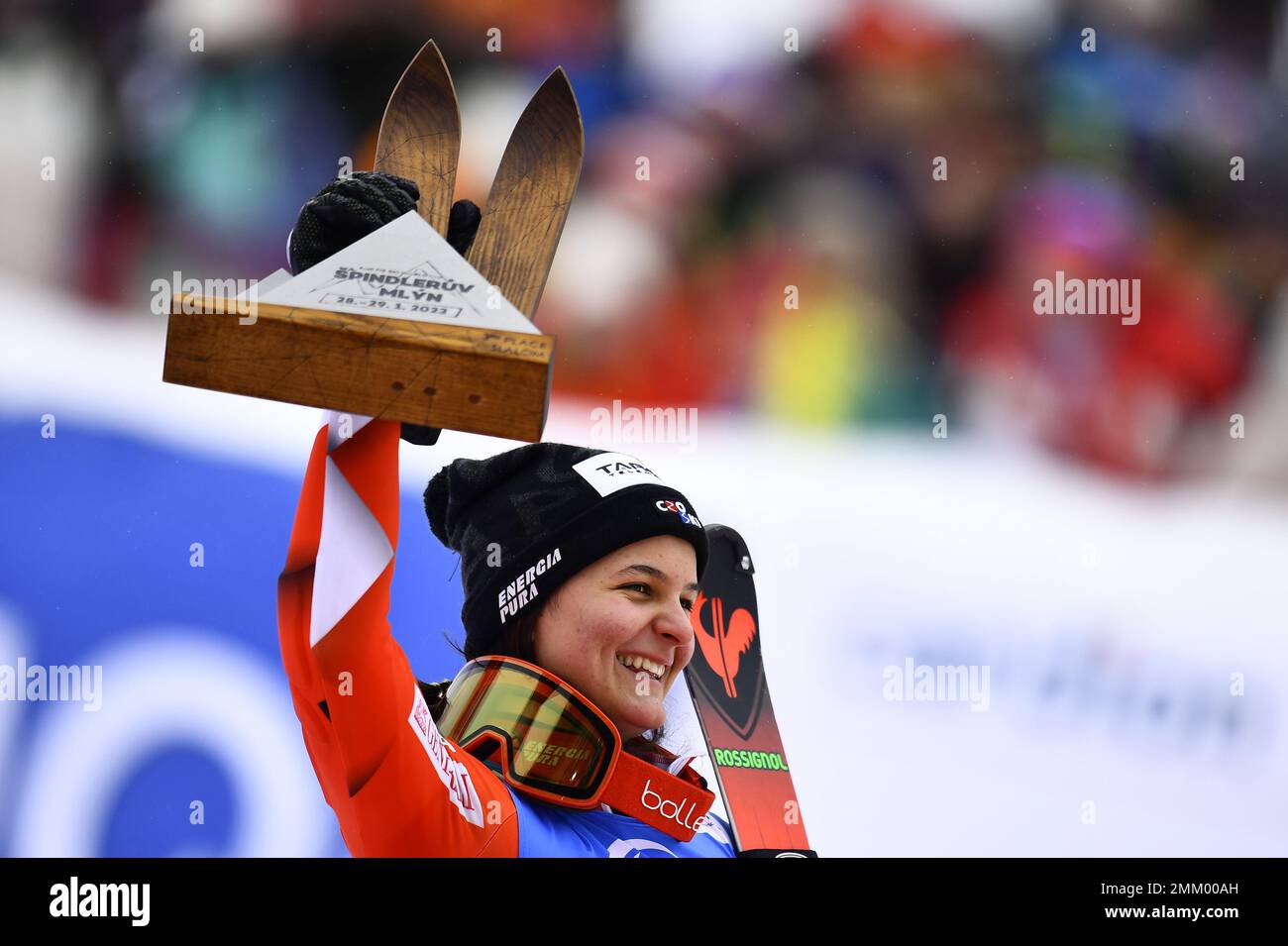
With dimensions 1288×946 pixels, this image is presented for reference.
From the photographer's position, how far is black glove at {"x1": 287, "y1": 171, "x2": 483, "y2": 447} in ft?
5.82

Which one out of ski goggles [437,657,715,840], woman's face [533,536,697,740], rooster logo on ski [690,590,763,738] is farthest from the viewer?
rooster logo on ski [690,590,763,738]

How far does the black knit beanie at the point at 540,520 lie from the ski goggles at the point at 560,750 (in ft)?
0.50

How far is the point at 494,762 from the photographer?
2.20m

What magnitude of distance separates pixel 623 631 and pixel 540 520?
0.24m

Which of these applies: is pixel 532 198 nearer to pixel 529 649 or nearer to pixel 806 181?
pixel 529 649

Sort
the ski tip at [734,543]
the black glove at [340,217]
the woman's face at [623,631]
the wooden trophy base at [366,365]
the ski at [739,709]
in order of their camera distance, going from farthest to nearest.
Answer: the ski tip at [734,543]
the ski at [739,709]
the woman's face at [623,631]
the black glove at [340,217]
the wooden trophy base at [366,365]

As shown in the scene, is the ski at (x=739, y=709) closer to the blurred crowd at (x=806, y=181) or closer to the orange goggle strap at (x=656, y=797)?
the orange goggle strap at (x=656, y=797)

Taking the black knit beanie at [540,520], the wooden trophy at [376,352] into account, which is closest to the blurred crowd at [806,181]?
the black knit beanie at [540,520]

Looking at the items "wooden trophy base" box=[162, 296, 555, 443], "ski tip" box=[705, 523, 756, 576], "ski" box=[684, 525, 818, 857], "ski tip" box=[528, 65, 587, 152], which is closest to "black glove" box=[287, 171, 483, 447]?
"wooden trophy base" box=[162, 296, 555, 443]

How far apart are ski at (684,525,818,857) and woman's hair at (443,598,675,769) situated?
0.90ft

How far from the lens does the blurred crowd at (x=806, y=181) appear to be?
3533mm

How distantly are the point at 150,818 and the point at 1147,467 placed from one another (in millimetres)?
2659

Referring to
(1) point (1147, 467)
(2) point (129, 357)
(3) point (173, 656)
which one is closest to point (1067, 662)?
(1) point (1147, 467)

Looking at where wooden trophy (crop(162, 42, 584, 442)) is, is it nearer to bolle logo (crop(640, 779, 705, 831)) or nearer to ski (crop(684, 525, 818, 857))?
bolle logo (crop(640, 779, 705, 831))
